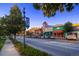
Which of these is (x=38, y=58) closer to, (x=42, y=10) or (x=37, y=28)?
(x=37, y=28)

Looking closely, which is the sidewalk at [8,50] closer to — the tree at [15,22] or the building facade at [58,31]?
the tree at [15,22]

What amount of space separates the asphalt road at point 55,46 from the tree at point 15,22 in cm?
14

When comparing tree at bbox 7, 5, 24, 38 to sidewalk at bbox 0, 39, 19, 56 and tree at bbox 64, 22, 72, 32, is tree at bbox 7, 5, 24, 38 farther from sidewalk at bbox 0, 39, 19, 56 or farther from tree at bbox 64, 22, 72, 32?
tree at bbox 64, 22, 72, 32

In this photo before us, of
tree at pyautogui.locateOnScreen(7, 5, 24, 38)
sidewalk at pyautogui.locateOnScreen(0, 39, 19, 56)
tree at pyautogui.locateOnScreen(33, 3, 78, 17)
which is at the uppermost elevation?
tree at pyautogui.locateOnScreen(33, 3, 78, 17)

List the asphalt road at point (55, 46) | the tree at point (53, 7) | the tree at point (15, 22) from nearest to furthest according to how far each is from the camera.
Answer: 1. the tree at point (53, 7)
2. the asphalt road at point (55, 46)
3. the tree at point (15, 22)

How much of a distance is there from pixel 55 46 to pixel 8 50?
0.68 m

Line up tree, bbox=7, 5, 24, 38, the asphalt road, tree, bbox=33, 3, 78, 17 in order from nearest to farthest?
tree, bbox=33, 3, 78, 17 < the asphalt road < tree, bbox=7, 5, 24, 38

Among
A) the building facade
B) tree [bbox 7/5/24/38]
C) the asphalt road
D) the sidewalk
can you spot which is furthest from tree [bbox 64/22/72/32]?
the sidewalk

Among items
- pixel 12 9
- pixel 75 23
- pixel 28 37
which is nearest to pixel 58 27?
pixel 75 23

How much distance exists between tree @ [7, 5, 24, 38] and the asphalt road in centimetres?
14

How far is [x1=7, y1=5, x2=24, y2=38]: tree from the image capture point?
3154 millimetres

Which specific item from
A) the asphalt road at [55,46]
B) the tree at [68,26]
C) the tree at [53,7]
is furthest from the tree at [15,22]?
the tree at [68,26]

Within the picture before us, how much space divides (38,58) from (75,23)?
715mm

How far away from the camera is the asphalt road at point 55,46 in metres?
3.04
